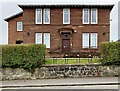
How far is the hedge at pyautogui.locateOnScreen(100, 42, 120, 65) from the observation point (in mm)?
23656

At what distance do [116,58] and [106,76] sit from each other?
1.73 m

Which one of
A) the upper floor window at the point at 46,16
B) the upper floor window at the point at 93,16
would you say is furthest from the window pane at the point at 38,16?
the upper floor window at the point at 93,16

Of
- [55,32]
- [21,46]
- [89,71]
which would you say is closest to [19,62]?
[21,46]

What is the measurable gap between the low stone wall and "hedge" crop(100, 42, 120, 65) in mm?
588

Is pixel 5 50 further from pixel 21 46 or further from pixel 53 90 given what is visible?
pixel 53 90

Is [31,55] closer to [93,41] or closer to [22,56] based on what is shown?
[22,56]

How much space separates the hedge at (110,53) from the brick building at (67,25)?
14221 mm

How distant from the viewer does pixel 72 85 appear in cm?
1888

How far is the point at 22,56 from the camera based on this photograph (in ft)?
78.8

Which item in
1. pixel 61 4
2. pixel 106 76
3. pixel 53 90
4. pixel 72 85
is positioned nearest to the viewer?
pixel 53 90

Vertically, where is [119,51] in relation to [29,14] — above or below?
below

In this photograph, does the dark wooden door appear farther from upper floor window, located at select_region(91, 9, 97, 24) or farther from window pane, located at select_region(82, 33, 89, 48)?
upper floor window, located at select_region(91, 9, 97, 24)

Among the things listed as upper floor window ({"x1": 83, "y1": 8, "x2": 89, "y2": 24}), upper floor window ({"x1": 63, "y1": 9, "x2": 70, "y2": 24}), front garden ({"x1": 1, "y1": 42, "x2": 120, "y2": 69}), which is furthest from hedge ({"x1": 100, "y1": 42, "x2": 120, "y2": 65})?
upper floor window ({"x1": 63, "y1": 9, "x2": 70, "y2": 24})

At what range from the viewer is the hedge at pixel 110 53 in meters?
23.7
